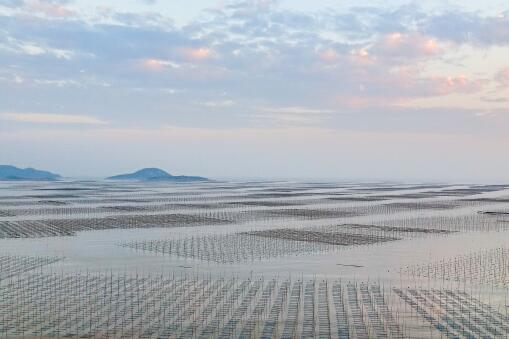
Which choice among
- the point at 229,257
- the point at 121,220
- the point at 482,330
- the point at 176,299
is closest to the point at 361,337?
the point at 482,330

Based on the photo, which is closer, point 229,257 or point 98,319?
point 98,319

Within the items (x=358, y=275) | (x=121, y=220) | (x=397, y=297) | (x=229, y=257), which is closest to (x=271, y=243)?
(x=229, y=257)

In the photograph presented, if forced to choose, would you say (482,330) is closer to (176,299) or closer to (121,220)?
(176,299)

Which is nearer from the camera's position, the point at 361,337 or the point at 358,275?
the point at 361,337

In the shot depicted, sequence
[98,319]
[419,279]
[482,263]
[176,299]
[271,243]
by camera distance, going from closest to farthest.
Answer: [98,319] → [176,299] → [419,279] → [482,263] → [271,243]

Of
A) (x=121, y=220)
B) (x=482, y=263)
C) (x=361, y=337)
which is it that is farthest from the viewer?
(x=121, y=220)

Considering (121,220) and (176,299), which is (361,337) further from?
(121,220)
